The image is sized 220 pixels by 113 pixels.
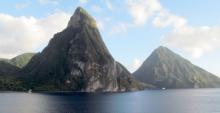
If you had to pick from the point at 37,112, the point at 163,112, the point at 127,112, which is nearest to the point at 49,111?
the point at 37,112

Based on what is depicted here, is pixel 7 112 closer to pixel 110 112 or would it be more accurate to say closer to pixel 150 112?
pixel 110 112

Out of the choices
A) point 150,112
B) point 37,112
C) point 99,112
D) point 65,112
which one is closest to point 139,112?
point 150,112

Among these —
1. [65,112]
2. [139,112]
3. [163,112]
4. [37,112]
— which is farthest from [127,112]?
[37,112]

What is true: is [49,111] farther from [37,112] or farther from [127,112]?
[127,112]

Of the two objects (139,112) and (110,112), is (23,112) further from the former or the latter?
(139,112)

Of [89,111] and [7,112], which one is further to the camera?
[89,111]

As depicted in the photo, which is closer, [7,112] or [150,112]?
[7,112]

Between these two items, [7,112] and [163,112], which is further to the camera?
[163,112]
